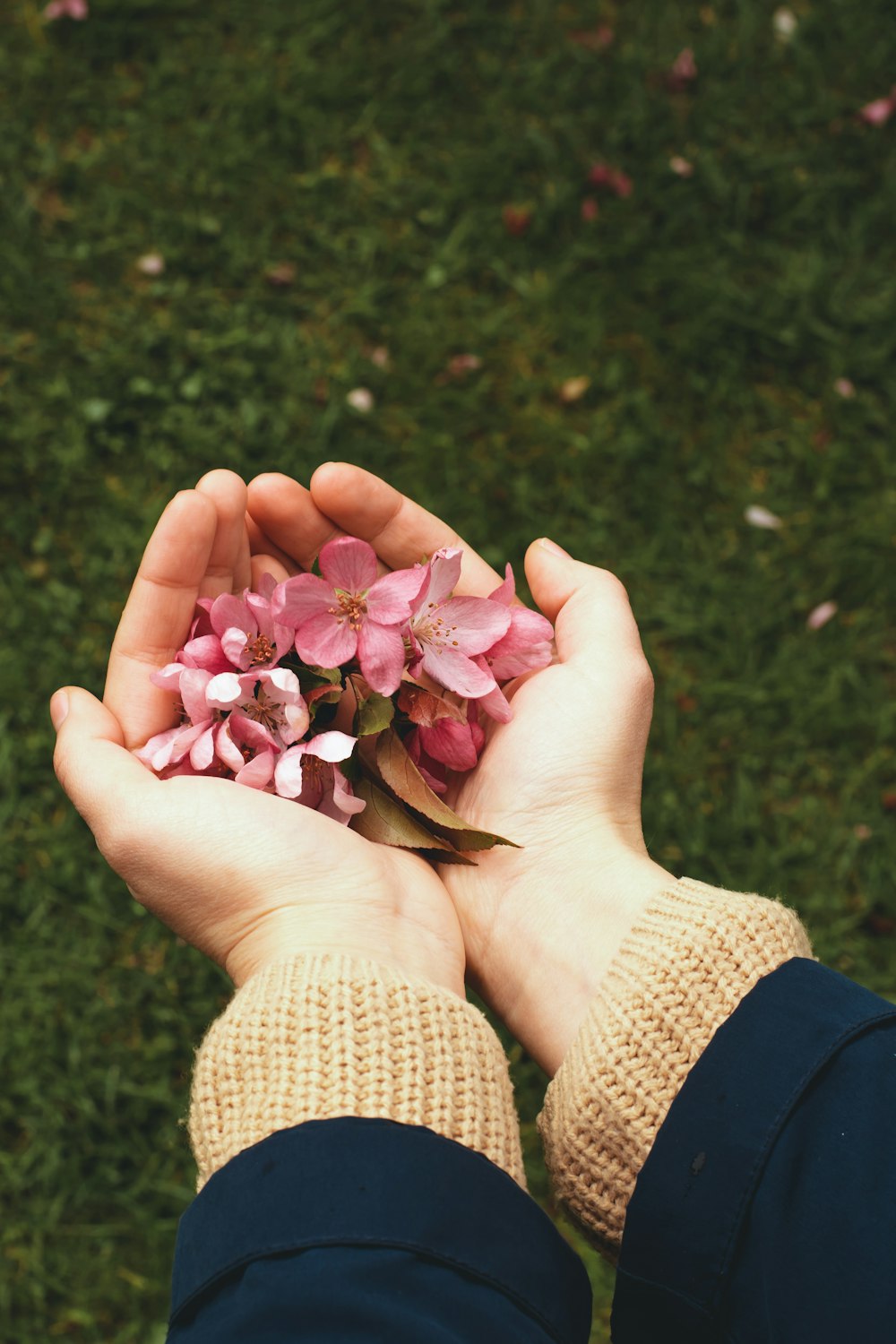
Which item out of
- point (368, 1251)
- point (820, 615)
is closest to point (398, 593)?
point (368, 1251)

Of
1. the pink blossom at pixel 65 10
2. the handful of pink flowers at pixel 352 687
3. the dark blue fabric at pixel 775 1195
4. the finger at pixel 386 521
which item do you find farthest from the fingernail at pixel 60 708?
the pink blossom at pixel 65 10

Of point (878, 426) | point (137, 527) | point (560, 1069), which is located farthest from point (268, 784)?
point (878, 426)

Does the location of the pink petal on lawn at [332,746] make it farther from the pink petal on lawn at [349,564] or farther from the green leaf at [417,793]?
the pink petal on lawn at [349,564]

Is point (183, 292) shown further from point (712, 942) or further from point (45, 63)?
point (712, 942)

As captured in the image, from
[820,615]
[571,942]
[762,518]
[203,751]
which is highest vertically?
[203,751]

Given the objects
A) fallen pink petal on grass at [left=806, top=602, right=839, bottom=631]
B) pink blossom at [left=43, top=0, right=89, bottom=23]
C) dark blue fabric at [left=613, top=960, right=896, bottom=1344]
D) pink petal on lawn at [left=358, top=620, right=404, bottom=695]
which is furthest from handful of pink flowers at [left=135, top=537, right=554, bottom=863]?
pink blossom at [left=43, top=0, right=89, bottom=23]

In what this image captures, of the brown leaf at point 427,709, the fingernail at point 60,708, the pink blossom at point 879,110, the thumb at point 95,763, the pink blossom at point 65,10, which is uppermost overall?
the pink blossom at point 879,110

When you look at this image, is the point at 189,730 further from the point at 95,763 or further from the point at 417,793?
the point at 417,793
